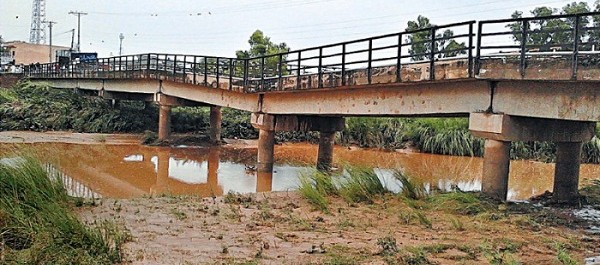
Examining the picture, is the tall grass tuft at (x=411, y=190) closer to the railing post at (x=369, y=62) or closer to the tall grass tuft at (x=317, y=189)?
the tall grass tuft at (x=317, y=189)

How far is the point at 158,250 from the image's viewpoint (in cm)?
769

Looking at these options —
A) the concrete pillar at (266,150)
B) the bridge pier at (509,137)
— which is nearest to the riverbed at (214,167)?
the concrete pillar at (266,150)

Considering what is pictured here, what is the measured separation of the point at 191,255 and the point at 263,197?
538 centimetres

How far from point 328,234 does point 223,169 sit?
1324cm

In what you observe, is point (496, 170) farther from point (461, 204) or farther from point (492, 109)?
point (461, 204)

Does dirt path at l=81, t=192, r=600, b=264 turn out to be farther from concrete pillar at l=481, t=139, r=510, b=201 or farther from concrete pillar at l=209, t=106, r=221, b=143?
concrete pillar at l=209, t=106, r=221, b=143

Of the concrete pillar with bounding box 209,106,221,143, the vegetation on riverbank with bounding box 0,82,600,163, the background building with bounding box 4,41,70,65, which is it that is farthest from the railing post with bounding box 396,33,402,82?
the background building with bounding box 4,41,70,65

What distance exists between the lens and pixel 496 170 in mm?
12039

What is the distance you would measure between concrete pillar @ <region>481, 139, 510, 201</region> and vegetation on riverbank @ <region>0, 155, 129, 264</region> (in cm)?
722

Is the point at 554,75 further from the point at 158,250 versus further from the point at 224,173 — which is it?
the point at 224,173

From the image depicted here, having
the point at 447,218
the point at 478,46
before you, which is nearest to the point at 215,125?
the point at 478,46

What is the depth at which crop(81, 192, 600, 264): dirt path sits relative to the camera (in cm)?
741

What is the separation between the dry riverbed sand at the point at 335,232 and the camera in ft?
24.3

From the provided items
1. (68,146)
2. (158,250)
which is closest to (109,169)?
(68,146)
